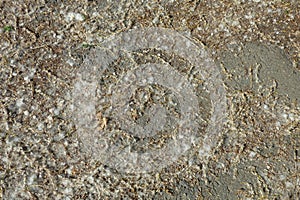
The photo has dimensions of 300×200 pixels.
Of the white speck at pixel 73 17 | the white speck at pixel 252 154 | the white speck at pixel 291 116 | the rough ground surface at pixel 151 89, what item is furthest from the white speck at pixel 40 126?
the white speck at pixel 291 116

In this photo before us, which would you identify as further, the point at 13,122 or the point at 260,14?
the point at 260,14

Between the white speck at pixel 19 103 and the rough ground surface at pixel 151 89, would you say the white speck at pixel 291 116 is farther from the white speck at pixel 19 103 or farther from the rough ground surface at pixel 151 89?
the white speck at pixel 19 103

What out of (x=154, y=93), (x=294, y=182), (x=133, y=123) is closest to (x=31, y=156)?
(x=133, y=123)

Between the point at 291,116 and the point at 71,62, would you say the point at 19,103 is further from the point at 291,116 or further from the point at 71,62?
the point at 291,116

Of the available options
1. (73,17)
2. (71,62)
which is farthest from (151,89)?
(73,17)

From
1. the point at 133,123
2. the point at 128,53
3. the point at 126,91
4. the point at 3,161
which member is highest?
the point at 128,53

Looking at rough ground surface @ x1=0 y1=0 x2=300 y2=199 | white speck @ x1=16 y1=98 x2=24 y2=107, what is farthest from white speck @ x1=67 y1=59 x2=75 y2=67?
white speck @ x1=16 y1=98 x2=24 y2=107

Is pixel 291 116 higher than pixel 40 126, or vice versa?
pixel 291 116

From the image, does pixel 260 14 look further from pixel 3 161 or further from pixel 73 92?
pixel 3 161
